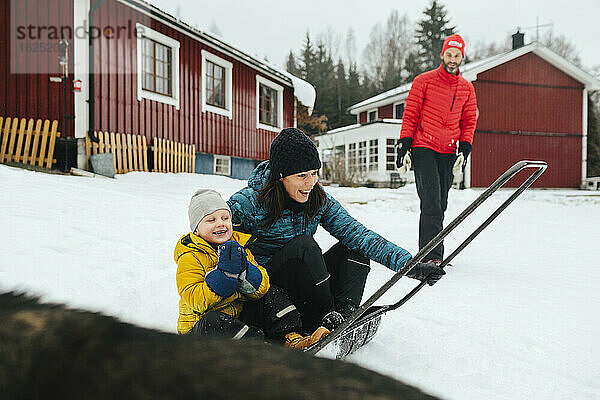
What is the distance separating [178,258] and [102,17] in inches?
348

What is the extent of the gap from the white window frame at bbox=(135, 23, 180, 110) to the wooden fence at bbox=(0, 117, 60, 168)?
1.99 m

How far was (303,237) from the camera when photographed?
223 centimetres

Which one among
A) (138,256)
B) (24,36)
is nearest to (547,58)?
→ (24,36)

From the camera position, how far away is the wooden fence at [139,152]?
29.8 feet

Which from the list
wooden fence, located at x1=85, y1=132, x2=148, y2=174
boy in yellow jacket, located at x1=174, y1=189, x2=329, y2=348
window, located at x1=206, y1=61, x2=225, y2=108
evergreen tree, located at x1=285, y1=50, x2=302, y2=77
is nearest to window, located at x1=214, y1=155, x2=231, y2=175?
window, located at x1=206, y1=61, x2=225, y2=108

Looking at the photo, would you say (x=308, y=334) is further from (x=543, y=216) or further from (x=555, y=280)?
(x=543, y=216)

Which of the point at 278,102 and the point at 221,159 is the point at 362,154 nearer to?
the point at 278,102

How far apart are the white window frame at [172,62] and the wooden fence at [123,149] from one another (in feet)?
3.13

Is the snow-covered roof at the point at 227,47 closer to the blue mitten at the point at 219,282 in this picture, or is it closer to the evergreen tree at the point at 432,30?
the blue mitten at the point at 219,282

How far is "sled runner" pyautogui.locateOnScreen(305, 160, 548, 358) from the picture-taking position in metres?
1.74

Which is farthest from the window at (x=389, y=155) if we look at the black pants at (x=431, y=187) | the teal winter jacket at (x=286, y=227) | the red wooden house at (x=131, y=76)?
the teal winter jacket at (x=286, y=227)

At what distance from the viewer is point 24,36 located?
8.62m

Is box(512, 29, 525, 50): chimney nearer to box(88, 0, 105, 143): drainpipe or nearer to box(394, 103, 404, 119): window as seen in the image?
box(394, 103, 404, 119): window

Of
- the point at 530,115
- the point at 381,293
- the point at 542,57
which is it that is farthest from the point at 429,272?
the point at 542,57
